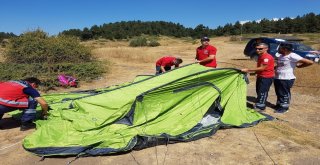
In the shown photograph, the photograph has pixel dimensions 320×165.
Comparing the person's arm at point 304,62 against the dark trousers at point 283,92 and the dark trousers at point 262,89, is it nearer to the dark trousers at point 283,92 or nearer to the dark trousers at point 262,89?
the dark trousers at point 283,92

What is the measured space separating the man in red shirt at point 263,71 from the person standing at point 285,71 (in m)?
0.21

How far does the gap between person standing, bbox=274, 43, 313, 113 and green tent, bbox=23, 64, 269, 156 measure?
0.96 m

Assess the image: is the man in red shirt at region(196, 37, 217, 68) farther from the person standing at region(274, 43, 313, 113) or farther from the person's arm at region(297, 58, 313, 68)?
the person's arm at region(297, 58, 313, 68)

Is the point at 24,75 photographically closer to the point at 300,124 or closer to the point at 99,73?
the point at 99,73

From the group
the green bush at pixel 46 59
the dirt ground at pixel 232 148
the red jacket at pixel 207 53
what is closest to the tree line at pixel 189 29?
the green bush at pixel 46 59

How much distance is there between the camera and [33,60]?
1370 cm

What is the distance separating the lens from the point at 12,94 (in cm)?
595

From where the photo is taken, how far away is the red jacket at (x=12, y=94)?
5934 millimetres

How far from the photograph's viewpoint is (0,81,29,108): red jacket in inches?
234

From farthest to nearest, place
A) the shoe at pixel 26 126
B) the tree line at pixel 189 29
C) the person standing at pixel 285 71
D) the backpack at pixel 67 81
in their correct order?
the tree line at pixel 189 29
the backpack at pixel 67 81
the person standing at pixel 285 71
the shoe at pixel 26 126

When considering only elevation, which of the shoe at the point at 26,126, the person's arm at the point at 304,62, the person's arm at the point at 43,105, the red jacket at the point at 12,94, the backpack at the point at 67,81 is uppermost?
the person's arm at the point at 304,62

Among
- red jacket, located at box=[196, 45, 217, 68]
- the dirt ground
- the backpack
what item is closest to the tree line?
the backpack

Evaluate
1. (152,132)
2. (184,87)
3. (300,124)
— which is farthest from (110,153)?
(300,124)

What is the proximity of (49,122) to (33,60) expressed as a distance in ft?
27.7
